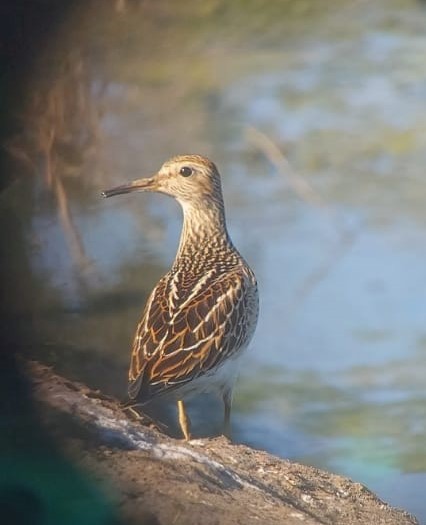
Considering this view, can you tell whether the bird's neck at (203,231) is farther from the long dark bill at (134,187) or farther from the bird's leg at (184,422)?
the bird's leg at (184,422)

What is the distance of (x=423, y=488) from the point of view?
297 centimetres

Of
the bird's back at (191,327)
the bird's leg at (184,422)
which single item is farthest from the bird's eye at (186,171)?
the bird's leg at (184,422)

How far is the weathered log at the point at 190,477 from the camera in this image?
2.40 m

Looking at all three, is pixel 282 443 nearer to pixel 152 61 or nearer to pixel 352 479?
pixel 352 479

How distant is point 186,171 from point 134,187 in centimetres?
14

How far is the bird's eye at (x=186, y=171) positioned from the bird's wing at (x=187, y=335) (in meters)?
0.36

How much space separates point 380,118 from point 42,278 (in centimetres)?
110

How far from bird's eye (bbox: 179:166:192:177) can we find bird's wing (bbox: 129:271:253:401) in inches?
14.0

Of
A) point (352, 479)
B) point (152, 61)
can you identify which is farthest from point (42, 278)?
point (352, 479)

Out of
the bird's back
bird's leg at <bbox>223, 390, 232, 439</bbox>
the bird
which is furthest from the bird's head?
bird's leg at <bbox>223, 390, 232, 439</bbox>

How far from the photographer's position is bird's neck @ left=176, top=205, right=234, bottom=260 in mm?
3084

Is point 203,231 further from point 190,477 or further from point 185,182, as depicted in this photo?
point 190,477

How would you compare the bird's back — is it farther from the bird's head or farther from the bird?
the bird's head

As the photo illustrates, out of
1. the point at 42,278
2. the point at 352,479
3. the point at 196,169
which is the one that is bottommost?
the point at 352,479
